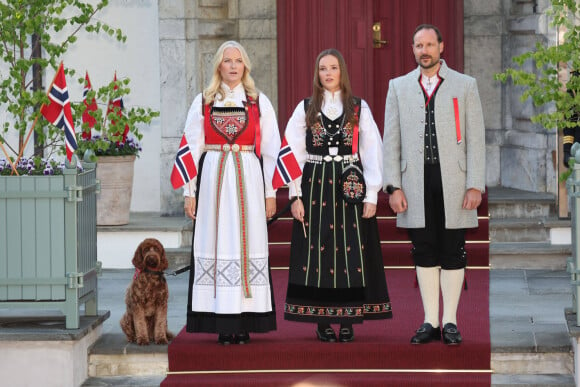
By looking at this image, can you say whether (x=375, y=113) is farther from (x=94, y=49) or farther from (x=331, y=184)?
(x=331, y=184)

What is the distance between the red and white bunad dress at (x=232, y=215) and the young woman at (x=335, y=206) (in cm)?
17

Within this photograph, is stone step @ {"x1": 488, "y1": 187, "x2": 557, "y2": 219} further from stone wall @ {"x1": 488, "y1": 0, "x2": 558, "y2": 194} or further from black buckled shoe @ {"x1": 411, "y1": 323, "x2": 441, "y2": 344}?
black buckled shoe @ {"x1": 411, "y1": 323, "x2": 441, "y2": 344}

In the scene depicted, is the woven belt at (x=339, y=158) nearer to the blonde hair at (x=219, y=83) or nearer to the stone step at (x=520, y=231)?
the blonde hair at (x=219, y=83)

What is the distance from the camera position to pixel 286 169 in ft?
24.4

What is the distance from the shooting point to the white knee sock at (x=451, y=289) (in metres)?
7.42

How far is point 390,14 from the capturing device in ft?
40.3

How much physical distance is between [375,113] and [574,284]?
526 cm

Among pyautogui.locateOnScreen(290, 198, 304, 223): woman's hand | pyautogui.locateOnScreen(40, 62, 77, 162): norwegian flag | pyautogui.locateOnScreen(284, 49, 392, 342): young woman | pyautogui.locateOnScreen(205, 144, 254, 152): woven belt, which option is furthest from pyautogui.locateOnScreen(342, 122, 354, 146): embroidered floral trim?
pyautogui.locateOnScreen(40, 62, 77, 162): norwegian flag

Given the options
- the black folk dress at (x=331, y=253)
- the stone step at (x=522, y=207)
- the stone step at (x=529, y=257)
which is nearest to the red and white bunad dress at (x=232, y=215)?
the black folk dress at (x=331, y=253)

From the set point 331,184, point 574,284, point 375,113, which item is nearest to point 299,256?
point 331,184

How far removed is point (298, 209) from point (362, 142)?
1.72 ft

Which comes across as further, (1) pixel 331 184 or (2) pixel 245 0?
(2) pixel 245 0

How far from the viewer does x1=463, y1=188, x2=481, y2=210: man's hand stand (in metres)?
7.29

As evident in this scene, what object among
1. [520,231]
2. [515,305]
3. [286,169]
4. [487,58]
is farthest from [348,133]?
[487,58]
